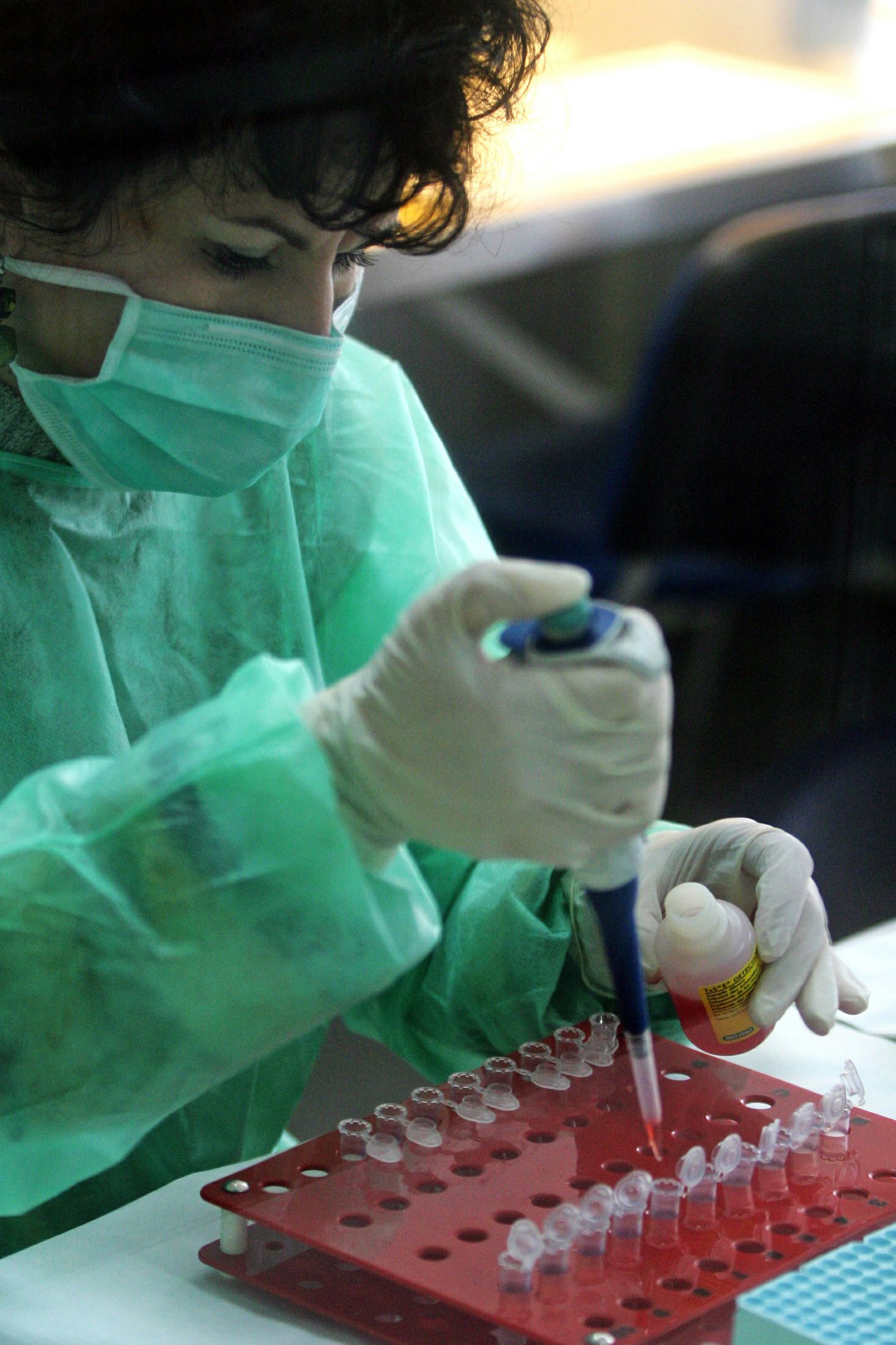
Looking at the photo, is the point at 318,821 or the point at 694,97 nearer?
the point at 318,821

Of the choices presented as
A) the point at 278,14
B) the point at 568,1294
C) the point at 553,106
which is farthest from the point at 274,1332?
the point at 553,106

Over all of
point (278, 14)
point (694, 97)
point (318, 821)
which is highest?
point (694, 97)

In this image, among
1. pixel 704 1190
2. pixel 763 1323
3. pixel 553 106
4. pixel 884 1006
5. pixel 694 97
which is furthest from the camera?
pixel 694 97

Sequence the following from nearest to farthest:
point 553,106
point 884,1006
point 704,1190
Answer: point 704,1190
point 884,1006
point 553,106

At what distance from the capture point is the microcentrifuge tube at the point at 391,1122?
857 millimetres

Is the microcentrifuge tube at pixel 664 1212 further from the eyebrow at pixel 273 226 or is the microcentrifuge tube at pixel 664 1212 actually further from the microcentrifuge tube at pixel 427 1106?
the eyebrow at pixel 273 226

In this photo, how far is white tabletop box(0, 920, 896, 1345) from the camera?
0.76m

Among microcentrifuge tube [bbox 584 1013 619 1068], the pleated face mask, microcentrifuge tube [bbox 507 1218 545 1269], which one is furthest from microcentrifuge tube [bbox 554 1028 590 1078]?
the pleated face mask

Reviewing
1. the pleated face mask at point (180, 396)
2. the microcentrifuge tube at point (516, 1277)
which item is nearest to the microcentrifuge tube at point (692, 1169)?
the microcentrifuge tube at point (516, 1277)

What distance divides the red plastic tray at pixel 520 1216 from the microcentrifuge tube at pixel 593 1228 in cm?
1

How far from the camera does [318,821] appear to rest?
0.72m

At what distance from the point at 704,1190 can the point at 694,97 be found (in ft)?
8.97

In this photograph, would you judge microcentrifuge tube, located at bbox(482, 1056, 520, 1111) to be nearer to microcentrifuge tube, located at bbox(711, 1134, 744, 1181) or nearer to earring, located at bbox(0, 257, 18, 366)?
microcentrifuge tube, located at bbox(711, 1134, 744, 1181)

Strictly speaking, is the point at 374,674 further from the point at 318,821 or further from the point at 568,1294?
the point at 568,1294
